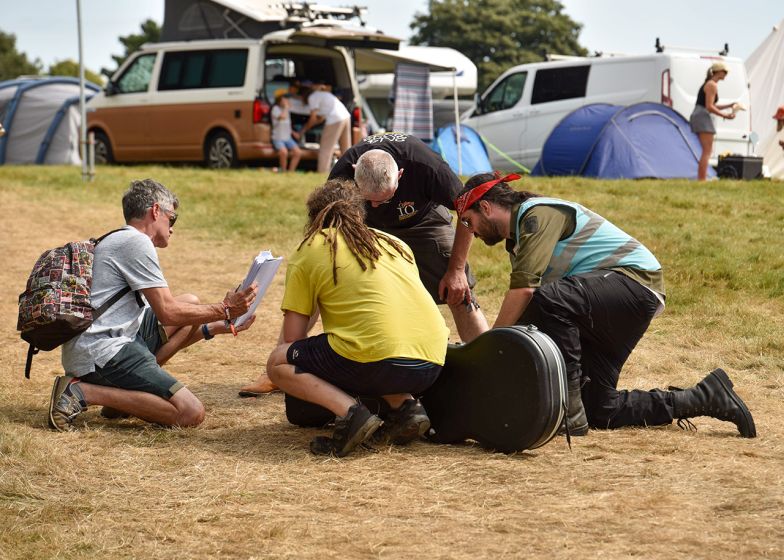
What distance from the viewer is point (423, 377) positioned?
Answer: 5109 millimetres

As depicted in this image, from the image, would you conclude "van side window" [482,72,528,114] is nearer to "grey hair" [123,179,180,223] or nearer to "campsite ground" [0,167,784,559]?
"campsite ground" [0,167,784,559]

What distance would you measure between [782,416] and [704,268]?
12.6 ft

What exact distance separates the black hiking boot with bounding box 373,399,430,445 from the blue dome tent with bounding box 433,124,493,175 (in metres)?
12.0

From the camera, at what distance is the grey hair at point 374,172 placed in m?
5.85

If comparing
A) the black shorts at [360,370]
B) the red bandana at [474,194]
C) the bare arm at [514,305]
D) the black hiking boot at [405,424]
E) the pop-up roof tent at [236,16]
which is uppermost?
the pop-up roof tent at [236,16]

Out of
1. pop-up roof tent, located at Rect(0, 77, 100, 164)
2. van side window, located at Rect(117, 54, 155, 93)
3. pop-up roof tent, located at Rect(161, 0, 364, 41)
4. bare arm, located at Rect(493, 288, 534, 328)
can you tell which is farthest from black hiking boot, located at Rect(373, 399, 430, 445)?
pop-up roof tent, located at Rect(0, 77, 100, 164)

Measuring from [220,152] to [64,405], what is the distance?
1106 cm

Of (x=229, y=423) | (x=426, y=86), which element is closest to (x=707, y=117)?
(x=426, y=86)

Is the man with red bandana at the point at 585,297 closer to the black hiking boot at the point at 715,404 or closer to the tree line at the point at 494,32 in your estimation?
the black hiking boot at the point at 715,404

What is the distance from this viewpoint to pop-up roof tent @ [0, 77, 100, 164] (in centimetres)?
2228

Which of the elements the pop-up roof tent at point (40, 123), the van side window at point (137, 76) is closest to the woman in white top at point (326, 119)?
the van side window at point (137, 76)

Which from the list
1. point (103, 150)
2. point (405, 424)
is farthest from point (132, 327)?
point (103, 150)

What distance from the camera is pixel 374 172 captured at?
230 inches

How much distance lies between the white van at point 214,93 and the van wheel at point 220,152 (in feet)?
0.05
